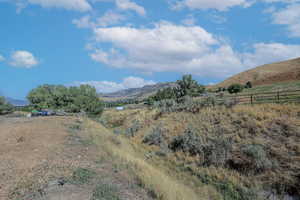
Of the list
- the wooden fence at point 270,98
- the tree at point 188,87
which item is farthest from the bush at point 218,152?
the tree at point 188,87

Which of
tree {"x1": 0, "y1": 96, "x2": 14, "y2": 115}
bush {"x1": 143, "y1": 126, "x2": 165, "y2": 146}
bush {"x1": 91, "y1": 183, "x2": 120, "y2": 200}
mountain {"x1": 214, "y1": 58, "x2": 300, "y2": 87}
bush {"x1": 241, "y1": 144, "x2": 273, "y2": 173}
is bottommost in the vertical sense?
bush {"x1": 143, "y1": 126, "x2": 165, "y2": 146}

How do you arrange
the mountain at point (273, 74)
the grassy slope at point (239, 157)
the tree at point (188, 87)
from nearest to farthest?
the grassy slope at point (239, 157), the tree at point (188, 87), the mountain at point (273, 74)

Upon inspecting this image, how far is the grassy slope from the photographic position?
921 cm

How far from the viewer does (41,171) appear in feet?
23.3

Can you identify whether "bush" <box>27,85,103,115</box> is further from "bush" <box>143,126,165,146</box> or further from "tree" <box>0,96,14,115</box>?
"bush" <box>143,126,165,146</box>

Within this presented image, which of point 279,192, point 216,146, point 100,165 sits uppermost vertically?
point 100,165

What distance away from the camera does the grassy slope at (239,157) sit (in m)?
9.21

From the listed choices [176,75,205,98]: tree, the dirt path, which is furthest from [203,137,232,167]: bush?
[176,75,205,98]: tree

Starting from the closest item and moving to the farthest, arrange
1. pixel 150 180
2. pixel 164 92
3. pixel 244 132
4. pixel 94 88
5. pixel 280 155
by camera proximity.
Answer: pixel 150 180 → pixel 280 155 → pixel 244 132 → pixel 94 88 → pixel 164 92

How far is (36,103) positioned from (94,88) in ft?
98.9

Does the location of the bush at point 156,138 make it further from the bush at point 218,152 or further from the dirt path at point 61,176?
the dirt path at point 61,176

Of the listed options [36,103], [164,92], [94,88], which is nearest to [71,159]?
[94,88]

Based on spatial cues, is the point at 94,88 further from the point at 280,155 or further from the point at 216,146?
the point at 280,155

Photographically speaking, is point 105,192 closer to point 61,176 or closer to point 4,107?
point 61,176
